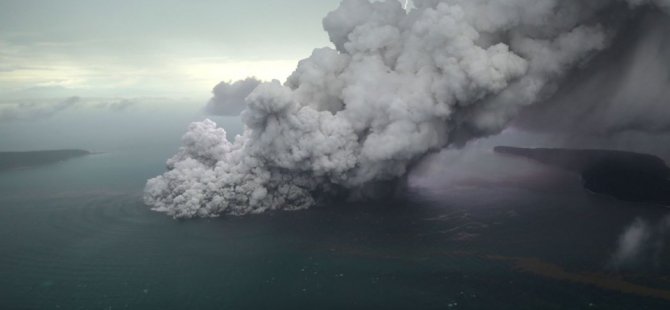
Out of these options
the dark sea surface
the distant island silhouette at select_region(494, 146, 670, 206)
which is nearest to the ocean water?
the dark sea surface

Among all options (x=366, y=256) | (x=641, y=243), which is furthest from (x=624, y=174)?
(x=366, y=256)

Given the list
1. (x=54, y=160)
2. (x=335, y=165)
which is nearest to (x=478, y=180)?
(x=335, y=165)

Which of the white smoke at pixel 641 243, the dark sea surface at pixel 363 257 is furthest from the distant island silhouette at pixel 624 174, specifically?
the white smoke at pixel 641 243

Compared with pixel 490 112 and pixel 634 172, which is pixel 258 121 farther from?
pixel 634 172

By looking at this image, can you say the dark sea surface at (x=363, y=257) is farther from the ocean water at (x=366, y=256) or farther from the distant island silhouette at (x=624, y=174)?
the distant island silhouette at (x=624, y=174)

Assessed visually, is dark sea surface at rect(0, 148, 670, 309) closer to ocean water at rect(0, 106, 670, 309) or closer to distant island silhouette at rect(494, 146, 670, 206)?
ocean water at rect(0, 106, 670, 309)
